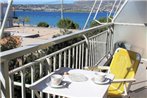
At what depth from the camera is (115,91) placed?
10.5ft

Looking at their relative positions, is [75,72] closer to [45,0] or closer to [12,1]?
[12,1]

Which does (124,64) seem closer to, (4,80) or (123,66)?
(123,66)

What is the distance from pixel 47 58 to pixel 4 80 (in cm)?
81

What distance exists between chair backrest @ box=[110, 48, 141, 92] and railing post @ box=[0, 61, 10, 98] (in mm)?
1817

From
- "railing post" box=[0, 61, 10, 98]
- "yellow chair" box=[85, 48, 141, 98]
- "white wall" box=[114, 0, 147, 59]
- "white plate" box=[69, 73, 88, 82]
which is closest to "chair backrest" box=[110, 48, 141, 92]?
"yellow chair" box=[85, 48, 141, 98]

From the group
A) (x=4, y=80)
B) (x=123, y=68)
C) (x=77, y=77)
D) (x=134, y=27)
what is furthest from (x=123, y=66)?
(x=134, y=27)

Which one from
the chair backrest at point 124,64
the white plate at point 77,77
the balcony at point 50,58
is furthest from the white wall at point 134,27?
the white plate at point 77,77

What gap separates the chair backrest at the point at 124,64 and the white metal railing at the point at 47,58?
607 mm

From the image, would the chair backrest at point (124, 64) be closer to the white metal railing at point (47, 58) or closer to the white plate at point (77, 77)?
the white metal railing at point (47, 58)

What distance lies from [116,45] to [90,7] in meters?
1.30

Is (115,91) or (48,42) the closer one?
(48,42)

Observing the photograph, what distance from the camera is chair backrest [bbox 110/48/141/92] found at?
3.32 meters

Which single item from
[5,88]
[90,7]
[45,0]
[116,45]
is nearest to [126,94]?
[5,88]

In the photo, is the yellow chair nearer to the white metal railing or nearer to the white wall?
the white metal railing
